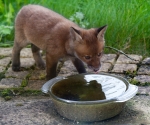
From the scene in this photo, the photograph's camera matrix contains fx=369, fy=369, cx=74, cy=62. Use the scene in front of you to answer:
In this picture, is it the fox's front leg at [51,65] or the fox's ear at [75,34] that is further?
the fox's front leg at [51,65]

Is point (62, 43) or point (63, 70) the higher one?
point (62, 43)

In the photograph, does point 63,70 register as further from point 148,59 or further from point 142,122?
point 142,122

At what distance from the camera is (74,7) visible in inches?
252

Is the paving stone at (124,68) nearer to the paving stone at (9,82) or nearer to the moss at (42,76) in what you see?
the moss at (42,76)

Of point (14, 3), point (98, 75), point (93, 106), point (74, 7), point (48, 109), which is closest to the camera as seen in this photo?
point (93, 106)

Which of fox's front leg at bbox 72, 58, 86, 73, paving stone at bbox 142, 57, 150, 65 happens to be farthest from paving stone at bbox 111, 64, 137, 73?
fox's front leg at bbox 72, 58, 86, 73

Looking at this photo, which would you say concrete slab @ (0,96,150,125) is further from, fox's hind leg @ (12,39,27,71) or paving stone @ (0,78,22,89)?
fox's hind leg @ (12,39,27,71)

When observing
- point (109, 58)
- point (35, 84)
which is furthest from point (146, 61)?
point (35, 84)

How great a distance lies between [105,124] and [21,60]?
92.1 inches

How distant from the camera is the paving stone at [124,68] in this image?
15.6ft

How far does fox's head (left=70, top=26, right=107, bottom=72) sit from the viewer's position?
397 centimetres

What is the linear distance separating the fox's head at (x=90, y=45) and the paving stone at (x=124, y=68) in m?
0.80

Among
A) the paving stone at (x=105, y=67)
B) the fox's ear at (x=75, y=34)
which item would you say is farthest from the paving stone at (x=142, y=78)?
the fox's ear at (x=75, y=34)

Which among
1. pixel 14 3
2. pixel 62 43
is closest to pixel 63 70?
pixel 62 43
